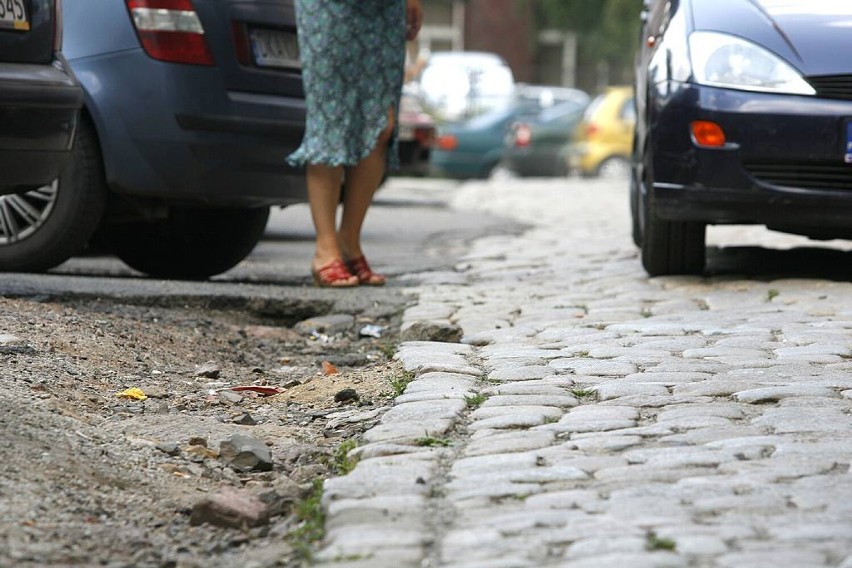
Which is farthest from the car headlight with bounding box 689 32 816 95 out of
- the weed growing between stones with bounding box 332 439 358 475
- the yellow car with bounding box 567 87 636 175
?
the yellow car with bounding box 567 87 636 175

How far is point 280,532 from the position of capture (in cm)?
288

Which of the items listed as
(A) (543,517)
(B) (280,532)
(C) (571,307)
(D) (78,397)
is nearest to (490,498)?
(A) (543,517)

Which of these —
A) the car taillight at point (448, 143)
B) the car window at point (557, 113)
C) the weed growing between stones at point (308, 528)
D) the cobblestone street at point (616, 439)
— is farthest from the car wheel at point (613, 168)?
the weed growing between stones at point (308, 528)

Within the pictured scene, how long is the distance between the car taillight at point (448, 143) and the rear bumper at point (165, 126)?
47.9ft

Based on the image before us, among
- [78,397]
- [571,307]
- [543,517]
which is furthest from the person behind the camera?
[571,307]

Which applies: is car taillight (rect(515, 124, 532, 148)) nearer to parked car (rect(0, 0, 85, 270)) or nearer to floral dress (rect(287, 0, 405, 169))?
floral dress (rect(287, 0, 405, 169))

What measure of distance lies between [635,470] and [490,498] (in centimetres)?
35

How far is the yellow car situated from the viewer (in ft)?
70.3

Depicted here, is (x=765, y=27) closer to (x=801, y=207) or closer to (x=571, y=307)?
(x=801, y=207)

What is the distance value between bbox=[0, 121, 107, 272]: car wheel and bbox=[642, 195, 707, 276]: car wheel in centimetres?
222

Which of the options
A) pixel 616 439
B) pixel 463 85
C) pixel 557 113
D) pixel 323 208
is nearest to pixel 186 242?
pixel 323 208

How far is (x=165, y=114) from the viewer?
19.9ft

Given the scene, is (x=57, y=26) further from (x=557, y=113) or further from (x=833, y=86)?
(x=557, y=113)

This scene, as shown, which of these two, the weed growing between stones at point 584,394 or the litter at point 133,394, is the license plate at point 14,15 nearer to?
the litter at point 133,394
